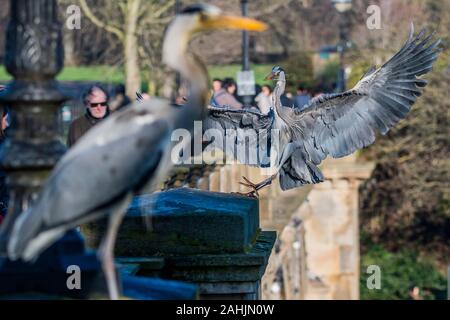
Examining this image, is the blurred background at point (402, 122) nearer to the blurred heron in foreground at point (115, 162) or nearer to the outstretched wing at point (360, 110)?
the outstretched wing at point (360, 110)

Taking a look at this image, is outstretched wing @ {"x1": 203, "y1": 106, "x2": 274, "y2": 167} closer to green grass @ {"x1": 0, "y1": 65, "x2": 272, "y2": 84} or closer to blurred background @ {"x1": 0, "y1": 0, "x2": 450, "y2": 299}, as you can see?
blurred background @ {"x1": 0, "y1": 0, "x2": 450, "y2": 299}

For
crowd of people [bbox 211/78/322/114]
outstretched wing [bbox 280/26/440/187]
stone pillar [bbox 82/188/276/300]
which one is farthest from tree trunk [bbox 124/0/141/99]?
stone pillar [bbox 82/188/276/300]

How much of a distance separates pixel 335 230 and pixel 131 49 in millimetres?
8948

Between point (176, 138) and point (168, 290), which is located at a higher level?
point (176, 138)

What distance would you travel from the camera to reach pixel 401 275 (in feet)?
107

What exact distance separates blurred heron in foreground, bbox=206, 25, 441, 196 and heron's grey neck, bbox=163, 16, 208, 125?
696 centimetres

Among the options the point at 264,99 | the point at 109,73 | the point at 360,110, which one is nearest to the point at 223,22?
the point at 360,110

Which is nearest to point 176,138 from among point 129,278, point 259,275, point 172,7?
point 129,278

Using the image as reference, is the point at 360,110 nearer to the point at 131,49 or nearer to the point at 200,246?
the point at 200,246

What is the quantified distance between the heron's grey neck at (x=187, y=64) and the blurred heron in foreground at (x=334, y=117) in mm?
6961

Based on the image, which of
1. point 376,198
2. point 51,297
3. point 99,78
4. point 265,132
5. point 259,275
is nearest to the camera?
point 51,297

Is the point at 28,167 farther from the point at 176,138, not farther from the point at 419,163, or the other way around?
the point at 419,163

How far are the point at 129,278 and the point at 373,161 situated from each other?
26125 millimetres

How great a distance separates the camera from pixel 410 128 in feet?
111
